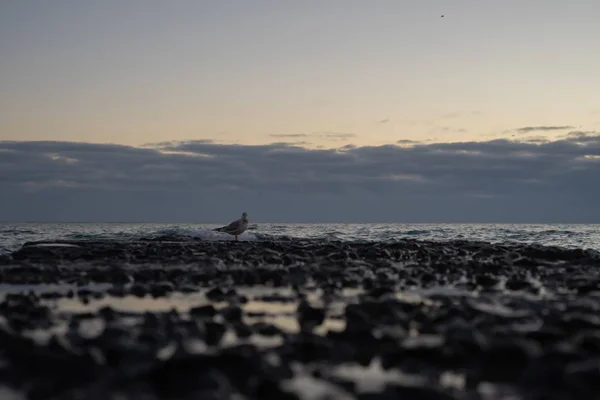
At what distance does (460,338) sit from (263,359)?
6.26 ft

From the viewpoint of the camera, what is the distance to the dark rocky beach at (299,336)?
17.5 ft

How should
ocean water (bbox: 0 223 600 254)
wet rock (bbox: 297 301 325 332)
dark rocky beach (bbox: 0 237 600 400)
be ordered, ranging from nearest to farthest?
dark rocky beach (bbox: 0 237 600 400) → wet rock (bbox: 297 301 325 332) → ocean water (bbox: 0 223 600 254)

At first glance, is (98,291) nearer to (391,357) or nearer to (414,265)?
(391,357)

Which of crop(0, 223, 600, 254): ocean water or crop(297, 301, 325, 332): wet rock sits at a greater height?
crop(297, 301, 325, 332): wet rock

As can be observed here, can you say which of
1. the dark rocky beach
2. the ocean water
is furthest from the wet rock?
the ocean water

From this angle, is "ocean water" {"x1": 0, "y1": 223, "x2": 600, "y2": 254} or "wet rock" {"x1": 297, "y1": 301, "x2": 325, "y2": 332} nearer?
"wet rock" {"x1": 297, "y1": 301, "x2": 325, "y2": 332}

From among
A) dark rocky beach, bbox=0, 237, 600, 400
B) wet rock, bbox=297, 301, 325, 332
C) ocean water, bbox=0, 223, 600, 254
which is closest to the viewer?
dark rocky beach, bbox=0, 237, 600, 400

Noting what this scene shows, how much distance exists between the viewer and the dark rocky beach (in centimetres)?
534

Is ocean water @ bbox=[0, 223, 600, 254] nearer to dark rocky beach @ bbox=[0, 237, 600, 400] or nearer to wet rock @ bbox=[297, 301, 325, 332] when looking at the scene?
dark rocky beach @ bbox=[0, 237, 600, 400]

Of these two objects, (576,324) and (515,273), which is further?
(515,273)

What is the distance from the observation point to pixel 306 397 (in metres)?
5.12

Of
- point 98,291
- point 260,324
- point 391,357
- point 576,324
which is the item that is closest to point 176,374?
point 391,357

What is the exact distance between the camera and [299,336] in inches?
283

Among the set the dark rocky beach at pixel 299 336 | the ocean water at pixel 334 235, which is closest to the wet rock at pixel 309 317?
the dark rocky beach at pixel 299 336
